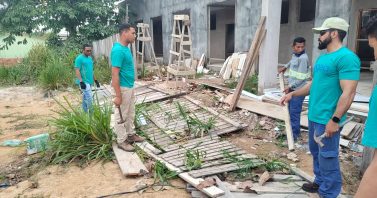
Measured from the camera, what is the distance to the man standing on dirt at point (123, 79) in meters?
4.10

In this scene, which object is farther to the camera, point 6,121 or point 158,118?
point 6,121

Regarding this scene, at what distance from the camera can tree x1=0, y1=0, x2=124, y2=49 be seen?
14.6m

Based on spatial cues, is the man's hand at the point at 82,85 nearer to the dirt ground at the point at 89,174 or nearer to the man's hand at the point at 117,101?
the dirt ground at the point at 89,174

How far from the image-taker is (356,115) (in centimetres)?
487

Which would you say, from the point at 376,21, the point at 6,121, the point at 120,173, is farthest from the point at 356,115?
the point at 6,121

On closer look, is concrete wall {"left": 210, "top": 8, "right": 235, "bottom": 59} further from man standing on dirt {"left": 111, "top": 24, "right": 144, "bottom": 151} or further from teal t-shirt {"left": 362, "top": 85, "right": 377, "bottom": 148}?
teal t-shirt {"left": 362, "top": 85, "right": 377, "bottom": 148}

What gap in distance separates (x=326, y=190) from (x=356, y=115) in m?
2.65

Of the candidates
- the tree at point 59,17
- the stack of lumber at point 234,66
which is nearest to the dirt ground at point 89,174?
the stack of lumber at point 234,66

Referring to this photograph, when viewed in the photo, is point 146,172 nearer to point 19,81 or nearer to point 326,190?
point 326,190

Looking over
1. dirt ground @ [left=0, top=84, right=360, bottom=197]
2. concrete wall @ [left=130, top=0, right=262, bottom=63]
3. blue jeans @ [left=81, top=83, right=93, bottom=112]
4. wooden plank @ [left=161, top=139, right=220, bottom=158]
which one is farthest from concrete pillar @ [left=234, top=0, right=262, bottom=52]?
wooden plank @ [left=161, top=139, right=220, bottom=158]

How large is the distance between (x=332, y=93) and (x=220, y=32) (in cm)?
1303

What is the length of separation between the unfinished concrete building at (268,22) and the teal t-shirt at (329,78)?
1.44 meters

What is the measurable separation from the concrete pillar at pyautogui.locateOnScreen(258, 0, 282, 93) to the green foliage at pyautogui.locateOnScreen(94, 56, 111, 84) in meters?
6.13

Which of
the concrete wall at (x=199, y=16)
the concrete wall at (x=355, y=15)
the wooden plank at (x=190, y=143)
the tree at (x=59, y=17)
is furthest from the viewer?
the tree at (x=59, y=17)
